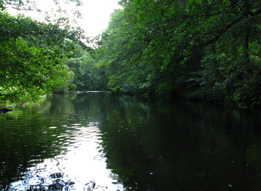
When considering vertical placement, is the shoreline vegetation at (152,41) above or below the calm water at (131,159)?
above

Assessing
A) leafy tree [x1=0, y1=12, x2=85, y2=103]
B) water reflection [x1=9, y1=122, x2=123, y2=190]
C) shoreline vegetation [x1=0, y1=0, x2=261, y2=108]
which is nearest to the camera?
water reflection [x1=9, y1=122, x2=123, y2=190]

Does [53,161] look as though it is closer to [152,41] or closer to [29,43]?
[29,43]

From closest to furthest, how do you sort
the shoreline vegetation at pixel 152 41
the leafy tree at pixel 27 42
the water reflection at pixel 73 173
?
the water reflection at pixel 73 173 → the leafy tree at pixel 27 42 → the shoreline vegetation at pixel 152 41

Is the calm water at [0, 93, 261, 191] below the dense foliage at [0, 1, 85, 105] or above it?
below

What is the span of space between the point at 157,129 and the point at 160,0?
6.00m

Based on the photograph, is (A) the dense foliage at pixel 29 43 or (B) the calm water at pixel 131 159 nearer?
(B) the calm water at pixel 131 159

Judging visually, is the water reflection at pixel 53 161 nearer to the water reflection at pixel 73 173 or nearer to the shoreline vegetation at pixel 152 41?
the water reflection at pixel 73 173

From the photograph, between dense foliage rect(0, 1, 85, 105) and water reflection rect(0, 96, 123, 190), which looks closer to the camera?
water reflection rect(0, 96, 123, 190)

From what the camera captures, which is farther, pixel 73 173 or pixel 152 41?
pixel 152 41

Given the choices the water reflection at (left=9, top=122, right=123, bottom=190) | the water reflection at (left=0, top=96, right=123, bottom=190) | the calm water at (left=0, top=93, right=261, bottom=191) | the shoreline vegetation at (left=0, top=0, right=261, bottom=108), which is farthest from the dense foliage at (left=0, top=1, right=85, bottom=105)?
the water reflection at (left=9, top=122, right=123, bottom=190)

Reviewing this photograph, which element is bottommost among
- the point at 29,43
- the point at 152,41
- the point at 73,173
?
the point at 73,173

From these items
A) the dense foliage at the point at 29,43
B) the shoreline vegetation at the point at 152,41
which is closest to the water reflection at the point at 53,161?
the shoreline vegetation at the point at 152,41

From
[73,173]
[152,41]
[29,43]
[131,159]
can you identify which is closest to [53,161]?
[73,173]

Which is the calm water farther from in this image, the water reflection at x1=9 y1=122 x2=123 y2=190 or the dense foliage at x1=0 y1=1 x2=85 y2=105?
the dense foliage at x1=0 y1=1 x2=85 y2=105
